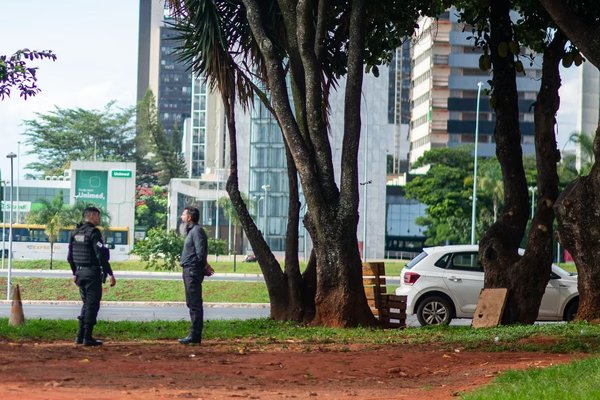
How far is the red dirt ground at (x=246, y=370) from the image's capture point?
10.1m

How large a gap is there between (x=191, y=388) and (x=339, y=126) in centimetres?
7820

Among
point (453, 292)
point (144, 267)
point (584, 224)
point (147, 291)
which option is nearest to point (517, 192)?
point (584, 224)

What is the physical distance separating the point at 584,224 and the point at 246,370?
687cm

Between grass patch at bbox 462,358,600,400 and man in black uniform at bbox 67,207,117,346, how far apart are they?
210 inches

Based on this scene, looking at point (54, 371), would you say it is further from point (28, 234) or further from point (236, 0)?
point (28, 234)

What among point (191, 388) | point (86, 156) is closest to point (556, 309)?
point (191, 388)

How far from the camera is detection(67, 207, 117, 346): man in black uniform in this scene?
14.3 metres

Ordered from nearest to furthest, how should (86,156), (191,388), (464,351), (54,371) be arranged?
1. (191,388)
2. (54,371)
3. (464,351)
4. (86,156)

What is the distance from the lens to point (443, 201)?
3482 inches

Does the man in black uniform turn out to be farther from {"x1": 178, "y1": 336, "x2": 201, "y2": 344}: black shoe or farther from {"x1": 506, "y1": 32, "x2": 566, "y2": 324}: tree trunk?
{"x1": 506, "y1": 32, "x2": 566, "y2": 324}: tree trunk

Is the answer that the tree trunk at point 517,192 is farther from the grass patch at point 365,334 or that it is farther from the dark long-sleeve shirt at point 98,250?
the dark long-sleeve shirt at point 98,250

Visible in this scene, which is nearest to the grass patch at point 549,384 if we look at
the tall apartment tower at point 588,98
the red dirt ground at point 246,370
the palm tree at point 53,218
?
the red dirt ground at point 246,370

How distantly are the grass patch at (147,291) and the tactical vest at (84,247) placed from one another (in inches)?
1022

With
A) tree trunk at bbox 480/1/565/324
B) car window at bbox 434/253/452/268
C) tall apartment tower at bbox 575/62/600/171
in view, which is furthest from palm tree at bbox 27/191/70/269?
tall apartment tower at bbox 575/62/600/171
